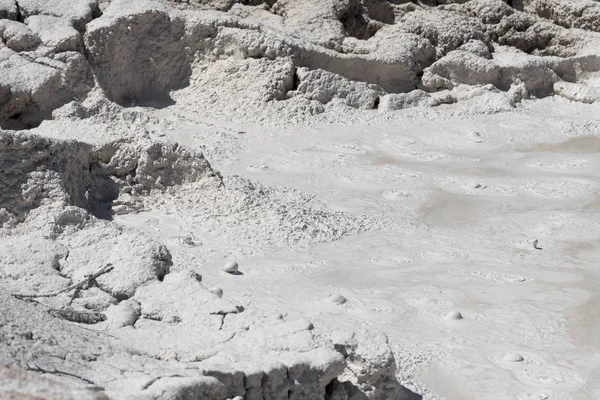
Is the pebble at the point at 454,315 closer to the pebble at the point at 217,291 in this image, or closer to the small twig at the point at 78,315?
the pebble at the point at 217,291

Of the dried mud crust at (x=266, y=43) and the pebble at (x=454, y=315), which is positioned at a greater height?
the pebble at (x=454, y=315)

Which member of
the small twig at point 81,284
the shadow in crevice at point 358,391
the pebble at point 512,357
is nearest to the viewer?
the shadow in crevice at point 358,391

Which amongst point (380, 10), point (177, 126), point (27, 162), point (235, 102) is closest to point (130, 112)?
point (177, 126)

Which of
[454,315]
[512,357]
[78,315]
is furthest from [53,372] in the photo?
[454,315]

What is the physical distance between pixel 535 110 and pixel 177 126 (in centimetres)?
294

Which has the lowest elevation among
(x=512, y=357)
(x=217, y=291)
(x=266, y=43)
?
(x=266, y=43)

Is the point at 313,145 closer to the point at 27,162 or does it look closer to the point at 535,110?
the point at 535,110

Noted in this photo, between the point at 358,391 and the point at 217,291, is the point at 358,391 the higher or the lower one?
the higher one

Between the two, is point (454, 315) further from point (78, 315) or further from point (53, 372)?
point (53, 372)

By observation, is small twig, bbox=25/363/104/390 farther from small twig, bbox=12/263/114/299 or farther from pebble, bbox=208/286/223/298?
pebble, bbox=208/286/223/298

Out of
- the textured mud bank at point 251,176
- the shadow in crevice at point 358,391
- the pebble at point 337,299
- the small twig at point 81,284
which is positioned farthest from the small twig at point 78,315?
the pebble at point 337,299

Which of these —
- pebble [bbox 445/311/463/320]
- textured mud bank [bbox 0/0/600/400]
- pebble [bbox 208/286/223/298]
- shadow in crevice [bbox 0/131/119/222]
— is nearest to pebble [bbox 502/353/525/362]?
textured mud bank [bbox 0/0/600/400]

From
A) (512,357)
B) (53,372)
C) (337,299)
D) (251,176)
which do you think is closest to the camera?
(53,372)

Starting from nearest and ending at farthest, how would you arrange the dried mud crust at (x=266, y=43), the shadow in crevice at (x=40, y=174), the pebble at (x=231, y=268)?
the shadow in crevice at (x=40, y=174) < the pebble at (x=231, y=268) < the dried mud crust at (x=266, y=43)
